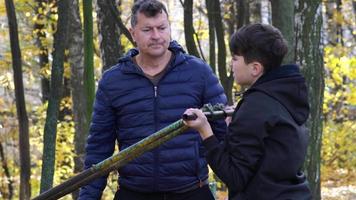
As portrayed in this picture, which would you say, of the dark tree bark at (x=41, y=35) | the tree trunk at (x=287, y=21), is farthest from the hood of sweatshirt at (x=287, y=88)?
the dark tree bark at (x=41, y=35)

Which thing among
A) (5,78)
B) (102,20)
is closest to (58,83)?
(102,20)

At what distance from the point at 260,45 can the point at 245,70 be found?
0.13 metres

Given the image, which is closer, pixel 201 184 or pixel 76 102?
pixel 201 184

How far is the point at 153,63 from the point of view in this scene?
3.39 metres

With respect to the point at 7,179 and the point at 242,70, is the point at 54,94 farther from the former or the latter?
the point at 7,179

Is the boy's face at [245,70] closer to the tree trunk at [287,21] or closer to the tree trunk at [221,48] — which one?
the tree trunk at [287,21]

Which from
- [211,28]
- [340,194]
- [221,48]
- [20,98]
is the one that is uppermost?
[211,28]

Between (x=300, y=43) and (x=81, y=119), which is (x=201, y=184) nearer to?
(x=300, y=43)

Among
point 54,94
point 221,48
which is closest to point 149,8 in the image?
point 54,94

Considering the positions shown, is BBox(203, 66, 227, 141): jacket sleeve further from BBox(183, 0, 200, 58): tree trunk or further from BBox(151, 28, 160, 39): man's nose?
BBox(183, 0, 200, 58): tree trunk

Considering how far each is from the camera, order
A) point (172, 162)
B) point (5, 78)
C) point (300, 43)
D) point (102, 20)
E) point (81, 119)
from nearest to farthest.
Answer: point (172, 162)
point (300, 43)
point (102, 20)
point (5, 78)
point (81, 119)

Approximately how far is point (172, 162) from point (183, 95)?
1.15ft

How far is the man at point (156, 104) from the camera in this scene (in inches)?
130

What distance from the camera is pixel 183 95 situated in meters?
3.33
